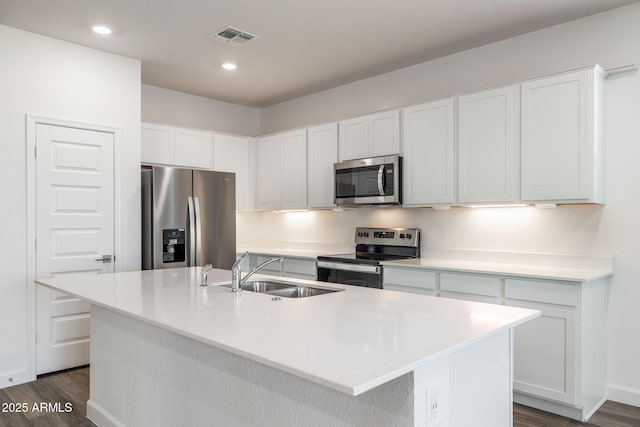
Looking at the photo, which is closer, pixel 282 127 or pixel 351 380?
pixel 351 380

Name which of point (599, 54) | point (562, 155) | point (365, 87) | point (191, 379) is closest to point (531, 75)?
point (599, 54)

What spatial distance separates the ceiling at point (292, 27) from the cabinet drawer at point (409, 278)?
189 cm

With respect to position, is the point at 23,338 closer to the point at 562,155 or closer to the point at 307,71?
the point at 307,71

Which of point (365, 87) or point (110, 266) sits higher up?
point (365, 87)

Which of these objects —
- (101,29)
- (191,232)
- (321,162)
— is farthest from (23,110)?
(321,162)

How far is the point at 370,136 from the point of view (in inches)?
167

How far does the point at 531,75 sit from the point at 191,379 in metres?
3.29

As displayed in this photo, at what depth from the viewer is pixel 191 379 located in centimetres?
198

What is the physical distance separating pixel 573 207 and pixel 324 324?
8.28ft

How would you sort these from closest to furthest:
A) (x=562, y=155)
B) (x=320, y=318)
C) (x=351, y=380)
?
(x=351, y=380) < (x=320, y=318) < (x=562, y=155)

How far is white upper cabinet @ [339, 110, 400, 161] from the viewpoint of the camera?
405 cm

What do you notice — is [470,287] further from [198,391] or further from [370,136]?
[198,391]

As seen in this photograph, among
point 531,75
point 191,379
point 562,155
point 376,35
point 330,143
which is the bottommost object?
point 191,379

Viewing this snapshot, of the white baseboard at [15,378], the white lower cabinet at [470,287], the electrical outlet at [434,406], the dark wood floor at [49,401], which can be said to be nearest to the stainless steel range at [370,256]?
the white lower cabinet at [470,287]
